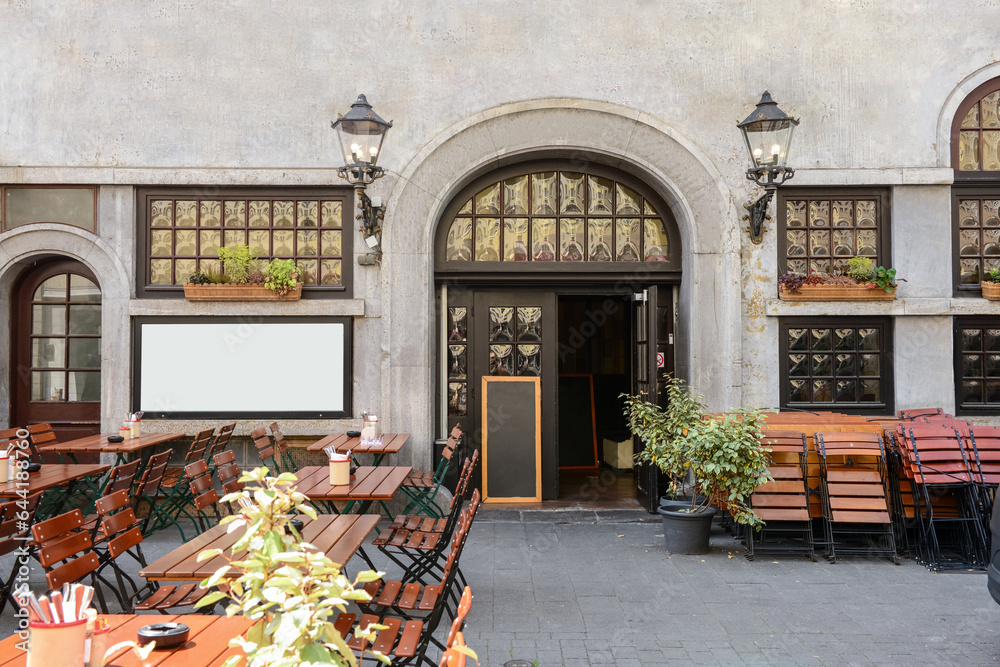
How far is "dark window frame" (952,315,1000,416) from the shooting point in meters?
8.92

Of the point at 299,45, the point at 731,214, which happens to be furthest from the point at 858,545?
the point at 299,45

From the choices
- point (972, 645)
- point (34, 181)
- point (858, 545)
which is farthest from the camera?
point (34, 181)

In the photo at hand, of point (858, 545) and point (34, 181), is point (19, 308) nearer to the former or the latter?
point (34, 181)

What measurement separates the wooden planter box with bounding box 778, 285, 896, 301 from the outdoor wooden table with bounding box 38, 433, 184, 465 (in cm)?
703

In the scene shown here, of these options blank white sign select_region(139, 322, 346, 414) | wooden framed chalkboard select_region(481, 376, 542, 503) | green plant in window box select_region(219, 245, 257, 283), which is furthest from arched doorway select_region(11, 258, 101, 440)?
wooden framed chalkboard select_region(481, 376, 542, 503)

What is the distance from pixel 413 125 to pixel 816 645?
6599mm

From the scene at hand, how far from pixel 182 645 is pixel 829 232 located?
826 cm

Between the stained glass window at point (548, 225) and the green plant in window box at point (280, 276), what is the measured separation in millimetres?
1833

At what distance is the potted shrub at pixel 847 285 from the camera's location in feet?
28.6

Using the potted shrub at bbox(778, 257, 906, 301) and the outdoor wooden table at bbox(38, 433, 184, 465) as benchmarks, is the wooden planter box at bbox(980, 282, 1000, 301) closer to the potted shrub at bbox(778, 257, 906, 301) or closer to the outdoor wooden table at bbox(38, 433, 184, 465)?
the potted shrub at bbox(778, 257, 906, 301)

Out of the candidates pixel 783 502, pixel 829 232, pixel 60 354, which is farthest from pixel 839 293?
pixel 60 354

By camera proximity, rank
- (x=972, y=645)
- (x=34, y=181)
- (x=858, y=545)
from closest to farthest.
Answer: (x=972, y=645) < (x=858, y=545) < (x=34, y=181)

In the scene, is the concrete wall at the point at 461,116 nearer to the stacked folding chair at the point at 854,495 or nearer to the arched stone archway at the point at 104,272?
the arched stone archway at the point at 104,272

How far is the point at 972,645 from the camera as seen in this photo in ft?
16.2
